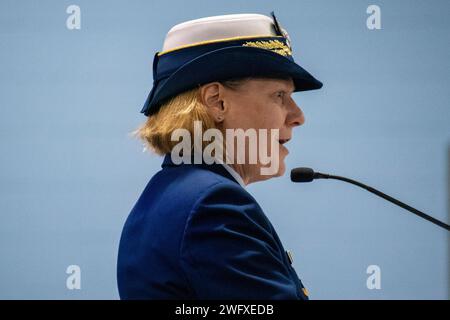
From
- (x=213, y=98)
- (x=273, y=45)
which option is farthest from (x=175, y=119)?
(x=273, y=45)

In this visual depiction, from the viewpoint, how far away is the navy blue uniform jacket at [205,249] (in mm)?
634

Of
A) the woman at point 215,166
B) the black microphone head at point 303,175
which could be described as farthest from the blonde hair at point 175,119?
the black microphone head at point 303,175

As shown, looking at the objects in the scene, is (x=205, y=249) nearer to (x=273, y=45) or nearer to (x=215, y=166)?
(x=215, y=166)

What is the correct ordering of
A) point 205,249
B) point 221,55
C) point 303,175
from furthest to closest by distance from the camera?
1. point 303,175
2. point 221,55
3. point 205,249

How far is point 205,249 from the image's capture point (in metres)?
0.63

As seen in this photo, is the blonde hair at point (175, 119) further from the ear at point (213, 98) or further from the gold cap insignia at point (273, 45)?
the gold cap insignia at point (273, 45)

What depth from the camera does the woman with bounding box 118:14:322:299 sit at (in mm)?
642

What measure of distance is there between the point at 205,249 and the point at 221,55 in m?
0.30

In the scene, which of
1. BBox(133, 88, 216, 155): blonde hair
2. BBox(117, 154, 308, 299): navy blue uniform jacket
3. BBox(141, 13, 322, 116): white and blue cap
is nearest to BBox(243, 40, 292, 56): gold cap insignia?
BBox(141, 13, 322, 116): white and blue cap

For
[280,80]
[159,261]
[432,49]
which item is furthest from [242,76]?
[432,49]

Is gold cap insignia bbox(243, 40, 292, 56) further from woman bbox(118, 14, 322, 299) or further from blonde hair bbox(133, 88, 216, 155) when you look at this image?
blonde hair bbox(133, 88, 216, 155)

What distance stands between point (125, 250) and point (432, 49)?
1.74m

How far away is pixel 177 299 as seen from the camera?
2.19 feet
